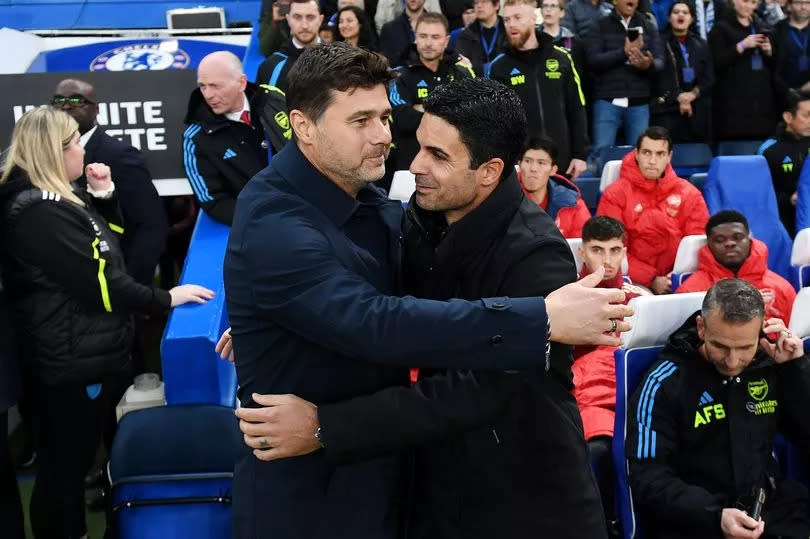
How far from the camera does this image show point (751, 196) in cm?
650

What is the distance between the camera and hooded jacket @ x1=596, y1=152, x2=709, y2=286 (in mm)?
6289

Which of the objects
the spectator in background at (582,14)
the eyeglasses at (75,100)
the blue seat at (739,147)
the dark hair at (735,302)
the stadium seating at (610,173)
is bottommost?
the blue seat at (739,147)

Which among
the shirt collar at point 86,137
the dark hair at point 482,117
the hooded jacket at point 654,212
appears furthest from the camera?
the hooded jacket at point 654,212

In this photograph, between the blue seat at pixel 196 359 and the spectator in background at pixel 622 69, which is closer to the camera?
the blue seat at pixel 196 359

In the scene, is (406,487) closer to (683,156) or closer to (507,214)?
(507,214)

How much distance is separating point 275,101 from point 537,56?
7.73 ft

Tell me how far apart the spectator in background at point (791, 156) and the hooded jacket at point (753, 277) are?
1.41m

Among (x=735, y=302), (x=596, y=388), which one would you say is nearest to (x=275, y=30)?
(x=596, y=388)

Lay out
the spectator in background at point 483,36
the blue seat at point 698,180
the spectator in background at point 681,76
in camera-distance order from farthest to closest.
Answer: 1. the spectator in background at point 681,76
2. the spectator in background at point 483,36
3. the blue seat at point 698,180

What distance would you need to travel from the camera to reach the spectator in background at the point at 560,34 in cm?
764

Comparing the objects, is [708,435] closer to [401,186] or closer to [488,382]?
[488,382]

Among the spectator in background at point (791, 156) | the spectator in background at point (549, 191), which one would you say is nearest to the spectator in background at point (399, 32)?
the spectator in background at point (549, 191)

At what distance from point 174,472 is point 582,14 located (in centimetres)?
554

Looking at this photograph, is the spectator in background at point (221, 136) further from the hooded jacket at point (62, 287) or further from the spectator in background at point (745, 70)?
the spectator in background at point (745, 70)
